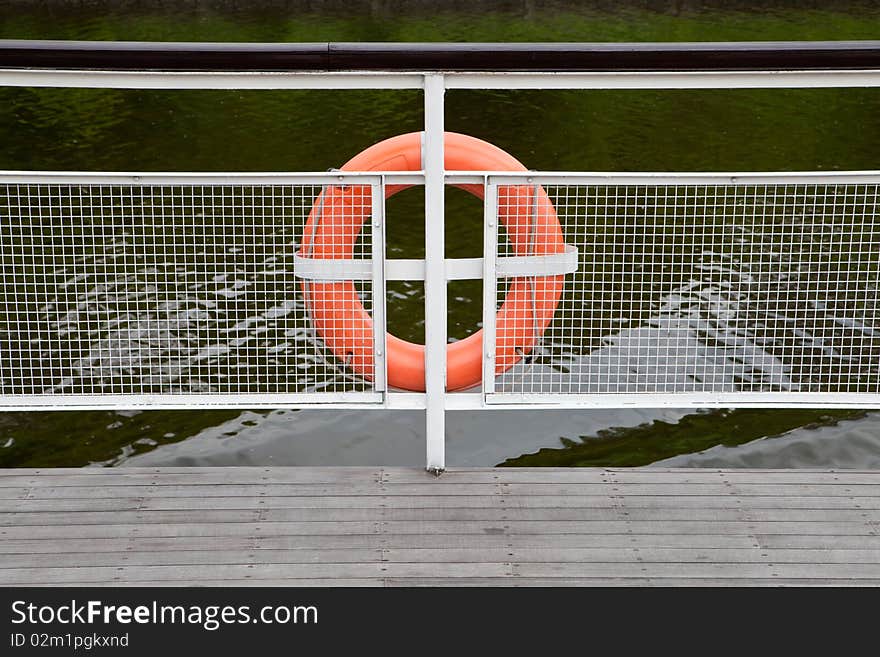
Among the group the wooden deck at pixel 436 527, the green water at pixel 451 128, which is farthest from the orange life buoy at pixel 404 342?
the green water at pixel 451 128

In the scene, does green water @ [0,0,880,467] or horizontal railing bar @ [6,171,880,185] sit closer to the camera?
horizontal railing bar @ [6,171,880,185]

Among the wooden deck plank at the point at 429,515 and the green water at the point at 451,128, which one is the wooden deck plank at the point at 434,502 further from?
the green water at the point at 451,128

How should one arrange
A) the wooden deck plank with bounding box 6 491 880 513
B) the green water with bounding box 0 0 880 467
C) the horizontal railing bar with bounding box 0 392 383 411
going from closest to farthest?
the wooden deck plank with bounding box 6 491 880 513 → the horizontal railing bar with bounding box 0 392 383 411 → the green water with bounding box 0 0 880 467

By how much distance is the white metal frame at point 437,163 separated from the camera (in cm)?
252

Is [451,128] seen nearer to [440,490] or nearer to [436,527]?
[440,490]

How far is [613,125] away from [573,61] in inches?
360

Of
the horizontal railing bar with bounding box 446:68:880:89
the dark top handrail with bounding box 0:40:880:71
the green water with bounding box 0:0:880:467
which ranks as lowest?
the green water with bounding box 0:0:880:467

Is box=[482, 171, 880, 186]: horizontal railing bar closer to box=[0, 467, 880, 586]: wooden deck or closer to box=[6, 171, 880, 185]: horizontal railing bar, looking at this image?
box=[6, 171, 880, 185]: horizontal railing bar

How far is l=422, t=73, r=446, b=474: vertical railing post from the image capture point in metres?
2.53

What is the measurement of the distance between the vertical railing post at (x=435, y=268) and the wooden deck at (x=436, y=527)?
0.45ft

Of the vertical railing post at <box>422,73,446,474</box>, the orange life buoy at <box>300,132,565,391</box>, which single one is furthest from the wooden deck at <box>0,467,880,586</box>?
the orange life buoy at <box>300,132,565,391</box>

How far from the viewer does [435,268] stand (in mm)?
2660

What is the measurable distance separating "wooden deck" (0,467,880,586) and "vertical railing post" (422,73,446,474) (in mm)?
136
